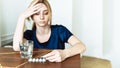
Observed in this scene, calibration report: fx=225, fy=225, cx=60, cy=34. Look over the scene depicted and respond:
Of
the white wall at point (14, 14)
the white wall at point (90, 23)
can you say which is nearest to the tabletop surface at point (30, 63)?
the white wall at point (14, 14)

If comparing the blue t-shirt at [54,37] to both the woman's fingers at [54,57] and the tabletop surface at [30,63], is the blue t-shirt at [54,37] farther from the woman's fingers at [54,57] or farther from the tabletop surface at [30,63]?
the woman's fingers at [54,57]

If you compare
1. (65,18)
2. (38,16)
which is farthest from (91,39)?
(38,16)

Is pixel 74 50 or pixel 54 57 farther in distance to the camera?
pixel 74 50

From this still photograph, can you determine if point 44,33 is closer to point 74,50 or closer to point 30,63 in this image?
point 74,50

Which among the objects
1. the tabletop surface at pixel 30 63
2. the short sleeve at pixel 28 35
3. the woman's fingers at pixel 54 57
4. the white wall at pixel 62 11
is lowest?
the tabletop surface at pixel 30 63

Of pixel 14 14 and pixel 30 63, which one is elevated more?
pixel 14 14

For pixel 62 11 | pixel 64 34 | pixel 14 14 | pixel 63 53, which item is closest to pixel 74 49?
pixel 63 53

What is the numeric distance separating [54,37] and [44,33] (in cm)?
10

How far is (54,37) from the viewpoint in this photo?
1918mm

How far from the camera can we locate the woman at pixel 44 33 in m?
1.68

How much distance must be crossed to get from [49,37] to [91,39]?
1122 mm

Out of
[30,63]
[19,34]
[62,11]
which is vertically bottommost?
[30,63]

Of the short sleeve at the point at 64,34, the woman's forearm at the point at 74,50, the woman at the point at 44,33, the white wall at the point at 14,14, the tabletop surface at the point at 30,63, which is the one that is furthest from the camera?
the white wall at the point at 14,14

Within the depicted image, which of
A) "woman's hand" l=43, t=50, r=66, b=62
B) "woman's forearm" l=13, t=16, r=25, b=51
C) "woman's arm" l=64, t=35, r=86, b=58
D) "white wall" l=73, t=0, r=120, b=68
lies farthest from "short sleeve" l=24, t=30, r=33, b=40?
"white wall" l=73, t=0, r=120, b=68
